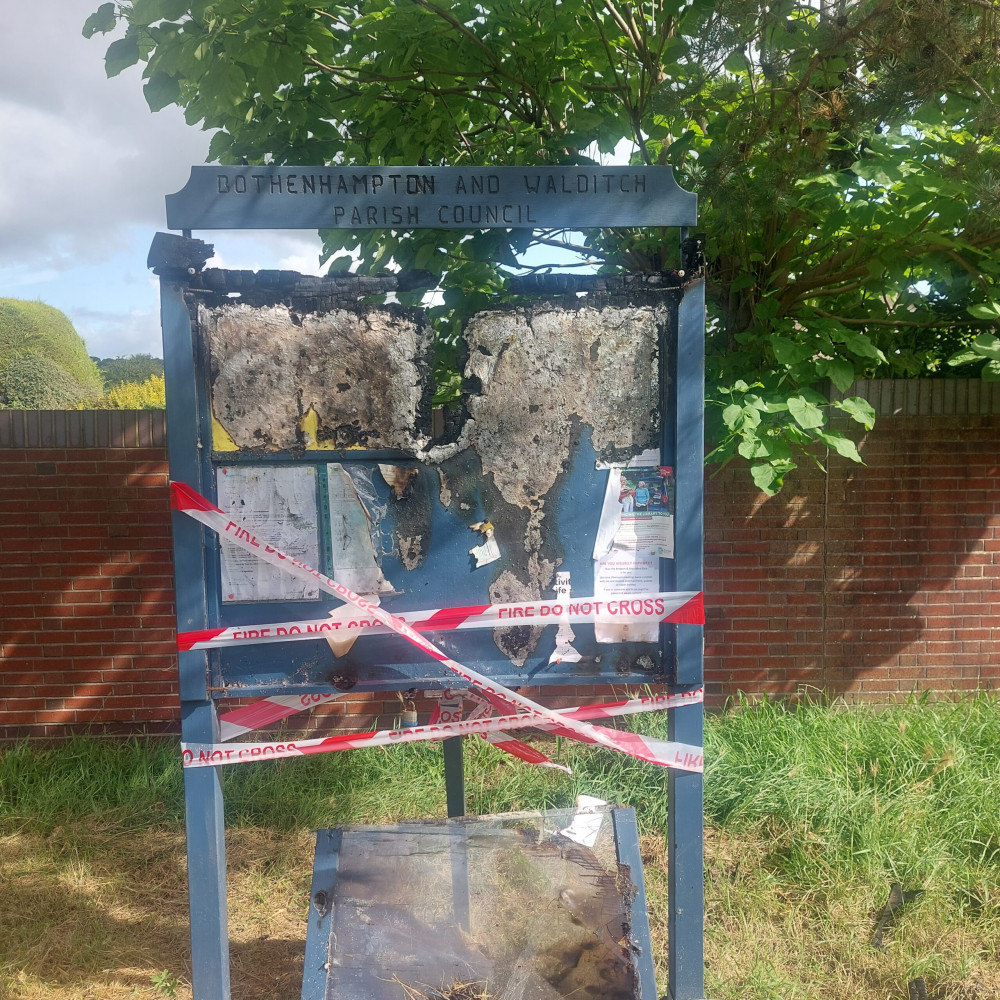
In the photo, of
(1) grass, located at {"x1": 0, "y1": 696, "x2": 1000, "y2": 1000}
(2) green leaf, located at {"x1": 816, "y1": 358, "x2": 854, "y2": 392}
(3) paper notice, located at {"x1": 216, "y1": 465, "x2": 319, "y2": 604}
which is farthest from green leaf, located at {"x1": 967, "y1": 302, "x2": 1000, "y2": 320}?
(3) paper notice, located at {"x1": 216, "y1": 465, "x2": 319, "y2": 604}

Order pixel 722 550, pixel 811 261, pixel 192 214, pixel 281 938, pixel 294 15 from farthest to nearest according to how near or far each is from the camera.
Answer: pixel 722 550 → pixel 811 261 → pixel 281 938 → pixel 294 15 → pixel 192 214

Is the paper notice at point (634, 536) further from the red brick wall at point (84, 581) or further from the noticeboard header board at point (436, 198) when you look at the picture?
the red brick wall at point (84, 581)

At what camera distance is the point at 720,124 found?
3672 millimetres

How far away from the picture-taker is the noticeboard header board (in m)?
2.26

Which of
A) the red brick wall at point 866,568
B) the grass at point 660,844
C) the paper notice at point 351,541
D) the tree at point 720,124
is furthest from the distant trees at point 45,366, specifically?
the paper notice at point 351,541

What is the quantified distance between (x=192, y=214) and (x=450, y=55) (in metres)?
1.97

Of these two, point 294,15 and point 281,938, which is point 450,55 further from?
point 281,938

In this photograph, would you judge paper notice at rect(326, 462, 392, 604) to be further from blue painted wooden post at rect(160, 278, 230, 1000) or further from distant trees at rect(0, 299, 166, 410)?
distant trees at rect(0, 299, 166, 410)

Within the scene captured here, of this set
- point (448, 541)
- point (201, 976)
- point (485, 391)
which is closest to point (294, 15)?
point (485, 391)

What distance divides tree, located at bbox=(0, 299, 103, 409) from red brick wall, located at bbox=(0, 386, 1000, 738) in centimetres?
1028

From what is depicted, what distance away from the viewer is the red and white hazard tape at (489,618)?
235cm

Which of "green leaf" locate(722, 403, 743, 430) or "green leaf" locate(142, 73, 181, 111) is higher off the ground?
Answer: "green leaf" locate(142, 73, 181, 111)

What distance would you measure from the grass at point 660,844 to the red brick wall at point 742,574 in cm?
26

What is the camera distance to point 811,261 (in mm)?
4484
